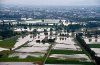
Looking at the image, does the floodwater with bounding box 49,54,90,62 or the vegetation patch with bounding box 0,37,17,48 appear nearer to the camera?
the floodwater with bounding box 49,54,90,62

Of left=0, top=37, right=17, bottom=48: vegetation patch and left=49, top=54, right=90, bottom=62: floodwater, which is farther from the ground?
left=49, top=54, right=90, bottom=62: floodwater

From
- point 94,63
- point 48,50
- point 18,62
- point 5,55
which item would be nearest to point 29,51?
point 48,50

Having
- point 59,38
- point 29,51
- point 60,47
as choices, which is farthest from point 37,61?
point 59,38

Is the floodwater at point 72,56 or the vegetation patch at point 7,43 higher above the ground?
the floodwater at point 72,56

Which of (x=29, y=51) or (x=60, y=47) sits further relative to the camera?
(x=60, y=47)

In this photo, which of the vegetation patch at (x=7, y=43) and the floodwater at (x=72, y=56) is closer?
the floodwater at (x=72, y=56)

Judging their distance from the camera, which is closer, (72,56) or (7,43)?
(72,56)

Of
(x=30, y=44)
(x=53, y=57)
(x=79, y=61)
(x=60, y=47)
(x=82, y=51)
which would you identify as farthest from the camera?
(x=30, y=44)

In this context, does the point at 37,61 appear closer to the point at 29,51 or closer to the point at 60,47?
the point at 29,51

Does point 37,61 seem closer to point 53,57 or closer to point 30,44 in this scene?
point 53,57

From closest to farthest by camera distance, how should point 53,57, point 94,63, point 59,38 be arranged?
point 94,63
point 53,57
point 59,38
